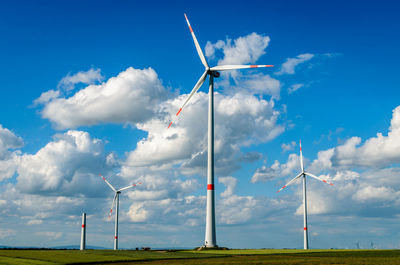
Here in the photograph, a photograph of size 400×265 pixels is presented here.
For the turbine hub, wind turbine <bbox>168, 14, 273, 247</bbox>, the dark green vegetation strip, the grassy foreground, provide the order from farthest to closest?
the turbine hub → wind turbine <bbox>168, 14, 273, 247</bbox> → the dark green vegetation strip → the grassy foreground

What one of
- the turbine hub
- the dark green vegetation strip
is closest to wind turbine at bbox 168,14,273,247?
the turbine hub

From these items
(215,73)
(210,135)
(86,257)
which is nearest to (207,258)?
(86,257)

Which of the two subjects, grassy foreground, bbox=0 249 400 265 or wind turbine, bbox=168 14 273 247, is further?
wind turbine, bbox=168 14 273 247

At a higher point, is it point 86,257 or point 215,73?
point 215,73

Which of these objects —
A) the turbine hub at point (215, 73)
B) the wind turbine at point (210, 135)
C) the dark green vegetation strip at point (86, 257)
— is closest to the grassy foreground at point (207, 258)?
the dark green vegetation strip at point (86, 257)

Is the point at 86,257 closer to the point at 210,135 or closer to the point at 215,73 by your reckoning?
the point at 210,135

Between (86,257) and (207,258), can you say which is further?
(86,257)

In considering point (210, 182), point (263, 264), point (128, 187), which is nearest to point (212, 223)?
point (210, 182)

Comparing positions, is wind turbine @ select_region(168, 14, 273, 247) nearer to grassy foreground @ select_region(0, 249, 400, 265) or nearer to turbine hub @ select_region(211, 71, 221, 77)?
turbine hub @ select_region(211, 71, 221, 77)

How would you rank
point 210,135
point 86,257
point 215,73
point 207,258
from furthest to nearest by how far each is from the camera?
point 215,73, point 210,135, point 86,257, point 207,258

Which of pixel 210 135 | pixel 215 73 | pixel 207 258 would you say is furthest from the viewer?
pixel 215 73

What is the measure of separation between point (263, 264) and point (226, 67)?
63.7 meters

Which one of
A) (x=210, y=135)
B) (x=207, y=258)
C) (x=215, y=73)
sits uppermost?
(x=215, y=73)

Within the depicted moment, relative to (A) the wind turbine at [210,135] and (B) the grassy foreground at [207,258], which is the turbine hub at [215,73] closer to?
(A) the wind turbine at [210,135]
